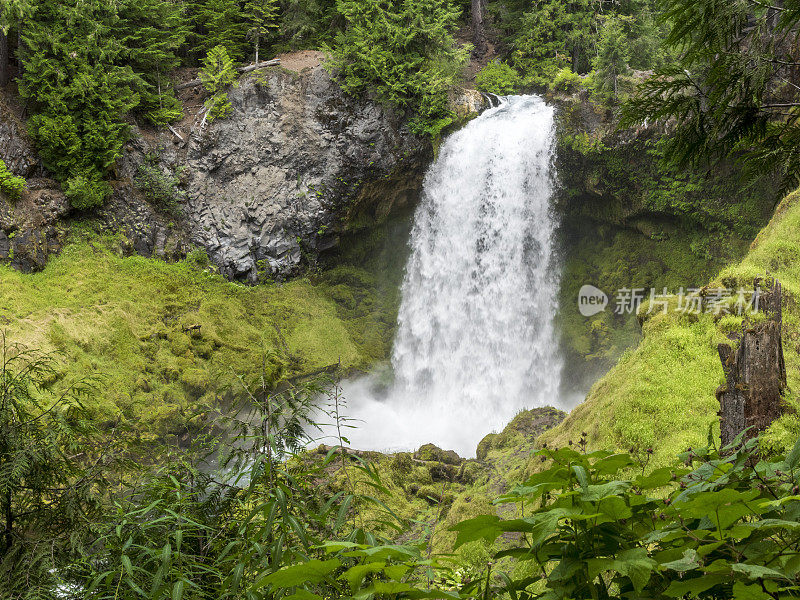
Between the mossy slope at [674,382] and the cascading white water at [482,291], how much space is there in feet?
25.3

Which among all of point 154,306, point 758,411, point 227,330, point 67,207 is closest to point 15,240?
point 67,207

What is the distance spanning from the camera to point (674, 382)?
491 centimetres

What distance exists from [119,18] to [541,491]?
16.4m

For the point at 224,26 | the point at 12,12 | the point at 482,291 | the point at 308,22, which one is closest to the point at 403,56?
the point at 308,22

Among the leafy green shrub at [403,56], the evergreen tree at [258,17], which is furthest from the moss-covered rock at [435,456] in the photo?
the evergreen tree at [258,17]

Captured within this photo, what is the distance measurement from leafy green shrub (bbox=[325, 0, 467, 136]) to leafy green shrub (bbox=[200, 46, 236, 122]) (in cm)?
284

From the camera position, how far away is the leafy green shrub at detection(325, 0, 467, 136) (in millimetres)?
13977

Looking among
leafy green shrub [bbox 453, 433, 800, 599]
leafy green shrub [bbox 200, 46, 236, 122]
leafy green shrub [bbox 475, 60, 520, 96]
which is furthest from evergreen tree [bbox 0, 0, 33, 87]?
leafy green shrub [bbox 453, 433, 800, 599]

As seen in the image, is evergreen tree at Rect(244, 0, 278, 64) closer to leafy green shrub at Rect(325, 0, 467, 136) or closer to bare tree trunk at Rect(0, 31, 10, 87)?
leafy green shrub at Rect(325, 0, 467, 136)

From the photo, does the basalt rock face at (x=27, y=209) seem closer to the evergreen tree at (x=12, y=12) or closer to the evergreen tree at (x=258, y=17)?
the evergreen tree at (x=12, y=12)

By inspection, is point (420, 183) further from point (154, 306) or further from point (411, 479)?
point (411, 479)

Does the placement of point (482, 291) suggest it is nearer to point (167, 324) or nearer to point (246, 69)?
point (167, 324)

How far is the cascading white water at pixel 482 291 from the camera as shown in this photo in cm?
1385

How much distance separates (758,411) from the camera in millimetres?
3600
